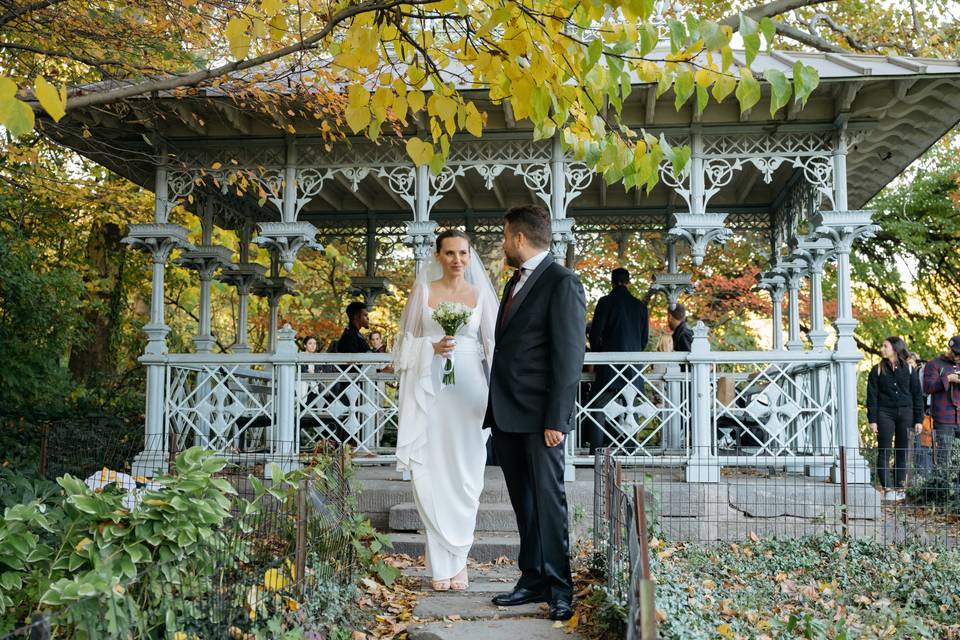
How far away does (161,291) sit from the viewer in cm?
1098

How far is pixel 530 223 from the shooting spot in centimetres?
578

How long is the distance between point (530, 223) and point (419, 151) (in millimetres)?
798

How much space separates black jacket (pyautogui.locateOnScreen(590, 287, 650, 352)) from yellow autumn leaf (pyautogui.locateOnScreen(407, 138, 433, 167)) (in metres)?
5.85

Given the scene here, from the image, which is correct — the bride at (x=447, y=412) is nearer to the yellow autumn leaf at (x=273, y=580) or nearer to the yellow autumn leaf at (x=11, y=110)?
the yellow autumn leaf at (x=273, y=580)

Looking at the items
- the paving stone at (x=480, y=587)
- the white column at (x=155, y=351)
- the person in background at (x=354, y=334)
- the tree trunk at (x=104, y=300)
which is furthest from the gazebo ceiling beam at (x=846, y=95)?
the tree trunk at (x=104, y=300)

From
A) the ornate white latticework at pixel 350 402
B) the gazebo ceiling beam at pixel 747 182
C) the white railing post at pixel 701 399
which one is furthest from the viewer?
the gazebo ceiling beam at pixel 747 182

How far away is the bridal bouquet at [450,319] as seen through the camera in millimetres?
6262

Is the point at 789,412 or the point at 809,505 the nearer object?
the point at 809,505

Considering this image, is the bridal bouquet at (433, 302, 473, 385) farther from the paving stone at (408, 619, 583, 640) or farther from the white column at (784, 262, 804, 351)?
the white column at (784, 262, 804, 351)

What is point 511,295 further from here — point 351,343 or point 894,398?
point 894,398

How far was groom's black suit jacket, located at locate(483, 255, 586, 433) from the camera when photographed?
550 cm

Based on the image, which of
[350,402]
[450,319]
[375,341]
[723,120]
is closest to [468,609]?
[450,319]

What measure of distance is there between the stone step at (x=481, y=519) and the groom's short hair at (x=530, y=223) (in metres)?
3.35

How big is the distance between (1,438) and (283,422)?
13.4ft
